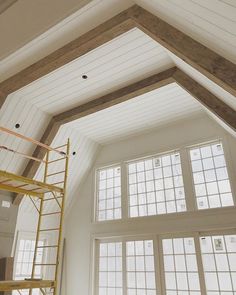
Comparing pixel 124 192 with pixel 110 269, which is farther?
pixel 124 192

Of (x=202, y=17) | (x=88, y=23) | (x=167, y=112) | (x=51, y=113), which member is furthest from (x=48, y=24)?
(x=167, y=112)

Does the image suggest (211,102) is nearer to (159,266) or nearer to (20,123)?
(159,266)

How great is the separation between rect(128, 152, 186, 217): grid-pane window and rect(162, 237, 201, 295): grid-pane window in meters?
0.69

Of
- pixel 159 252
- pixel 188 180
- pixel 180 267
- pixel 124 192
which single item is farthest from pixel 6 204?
pixel 188 180

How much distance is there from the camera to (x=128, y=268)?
5.54 meters

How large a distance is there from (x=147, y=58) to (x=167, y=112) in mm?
1735

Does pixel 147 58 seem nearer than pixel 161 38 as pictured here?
No

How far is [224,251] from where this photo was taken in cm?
464

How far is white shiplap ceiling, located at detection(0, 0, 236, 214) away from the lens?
2596mm

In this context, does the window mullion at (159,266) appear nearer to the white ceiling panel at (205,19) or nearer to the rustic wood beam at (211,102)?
the rustic wood beam at (211,102)

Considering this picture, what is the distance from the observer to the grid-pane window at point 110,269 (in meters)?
5.55

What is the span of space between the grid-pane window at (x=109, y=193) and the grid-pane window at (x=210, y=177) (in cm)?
202

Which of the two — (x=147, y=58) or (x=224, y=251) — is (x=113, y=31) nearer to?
(x=147, y=58)

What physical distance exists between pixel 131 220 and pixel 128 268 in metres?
1.04
